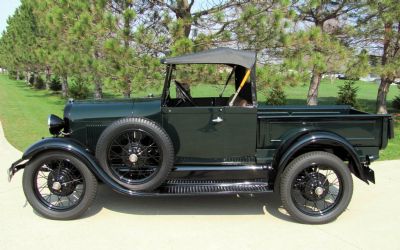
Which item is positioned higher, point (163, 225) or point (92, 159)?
point (92, 159)

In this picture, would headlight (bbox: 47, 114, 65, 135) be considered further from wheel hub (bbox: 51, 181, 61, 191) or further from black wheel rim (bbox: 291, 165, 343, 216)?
black wheel rim (bbox: 291, 165, 343, 216)

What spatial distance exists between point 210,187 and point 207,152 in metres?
0.39

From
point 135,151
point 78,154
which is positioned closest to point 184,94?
point 135,151

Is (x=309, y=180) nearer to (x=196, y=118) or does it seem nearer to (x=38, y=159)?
(x=196, y=118)

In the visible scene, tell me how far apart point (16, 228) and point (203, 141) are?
6.85 ft

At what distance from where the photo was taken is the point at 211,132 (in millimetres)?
4324

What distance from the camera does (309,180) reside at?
4.25 m

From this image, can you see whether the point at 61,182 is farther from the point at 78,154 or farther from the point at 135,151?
the point at 135,151

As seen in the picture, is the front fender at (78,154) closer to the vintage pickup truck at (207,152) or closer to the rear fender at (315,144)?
the vintage pickup truck at (207,152)

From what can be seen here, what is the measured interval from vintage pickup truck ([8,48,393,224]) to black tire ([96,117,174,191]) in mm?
10

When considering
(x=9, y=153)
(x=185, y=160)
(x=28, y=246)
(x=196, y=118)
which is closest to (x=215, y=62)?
(x=196, y=118)

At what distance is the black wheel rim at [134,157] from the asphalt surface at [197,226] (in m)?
0.45

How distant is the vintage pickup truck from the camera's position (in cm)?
413

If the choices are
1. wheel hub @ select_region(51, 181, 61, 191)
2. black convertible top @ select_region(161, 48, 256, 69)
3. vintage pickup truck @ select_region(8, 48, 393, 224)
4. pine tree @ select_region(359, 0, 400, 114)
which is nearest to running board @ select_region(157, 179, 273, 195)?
vintage pickup truck @ select_region(8, 48, 393, 224)
